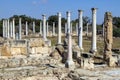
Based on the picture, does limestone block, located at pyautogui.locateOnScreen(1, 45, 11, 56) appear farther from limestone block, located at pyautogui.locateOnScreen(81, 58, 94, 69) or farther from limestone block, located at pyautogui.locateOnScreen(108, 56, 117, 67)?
limestone block, located at pyautogui.locateOnScreen(108, 56, 117, 67)

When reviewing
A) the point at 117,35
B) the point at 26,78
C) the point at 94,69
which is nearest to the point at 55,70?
the point at 26,78

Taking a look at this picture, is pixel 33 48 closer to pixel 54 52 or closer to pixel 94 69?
pixel 54 52

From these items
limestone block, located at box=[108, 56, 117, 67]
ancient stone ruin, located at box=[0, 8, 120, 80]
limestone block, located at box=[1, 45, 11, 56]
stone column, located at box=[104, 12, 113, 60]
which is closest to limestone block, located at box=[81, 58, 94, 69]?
ancient stone ruin, located at box=[0, 8, 120, 80]

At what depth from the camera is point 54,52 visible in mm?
21453

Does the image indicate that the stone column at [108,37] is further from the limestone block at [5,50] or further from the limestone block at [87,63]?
the limestone block at [5,50]

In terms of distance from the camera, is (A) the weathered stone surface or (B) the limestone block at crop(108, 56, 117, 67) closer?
(B) the limestone block at crop(108, 56, 117, 67)

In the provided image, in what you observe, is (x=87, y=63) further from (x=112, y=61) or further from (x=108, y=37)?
(x=108, y=37)

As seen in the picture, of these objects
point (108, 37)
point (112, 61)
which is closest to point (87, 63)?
point (112, 61)

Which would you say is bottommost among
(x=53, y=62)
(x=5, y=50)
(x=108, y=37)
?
(x=53, y=62)

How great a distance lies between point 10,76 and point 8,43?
696cm

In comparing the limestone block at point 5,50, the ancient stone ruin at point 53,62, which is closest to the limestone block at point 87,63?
the ancient stone ruin at point 53,62

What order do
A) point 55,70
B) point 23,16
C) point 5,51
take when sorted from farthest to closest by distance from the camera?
1. point 23,16
2. point 5,51
3. point 55,70

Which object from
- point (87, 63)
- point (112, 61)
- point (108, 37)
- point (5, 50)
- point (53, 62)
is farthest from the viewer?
point (108, 37)

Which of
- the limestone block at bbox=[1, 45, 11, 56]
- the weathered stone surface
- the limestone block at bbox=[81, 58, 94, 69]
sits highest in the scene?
the weathered stone surface
